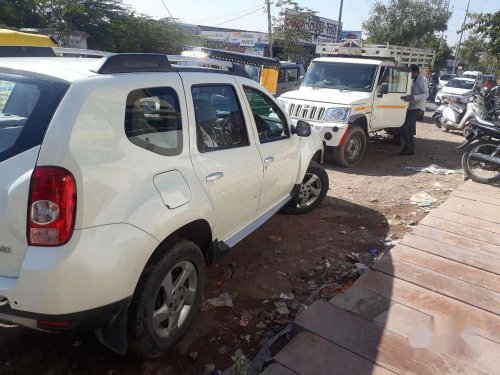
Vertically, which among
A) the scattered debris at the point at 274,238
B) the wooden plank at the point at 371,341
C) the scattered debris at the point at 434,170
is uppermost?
the wooden plank at the point at 371,341

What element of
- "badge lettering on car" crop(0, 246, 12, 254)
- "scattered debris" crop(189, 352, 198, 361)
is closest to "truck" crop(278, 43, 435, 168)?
"scattered debris" crop(189, 352, 198, 361)

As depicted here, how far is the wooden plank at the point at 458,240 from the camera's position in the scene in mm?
4164

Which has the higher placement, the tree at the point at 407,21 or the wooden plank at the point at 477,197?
the tree at the point at 407,21

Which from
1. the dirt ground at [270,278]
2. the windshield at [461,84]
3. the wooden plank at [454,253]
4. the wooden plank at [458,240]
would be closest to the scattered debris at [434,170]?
the dirt ground at [270,278]

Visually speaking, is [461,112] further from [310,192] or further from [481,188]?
[310,192]

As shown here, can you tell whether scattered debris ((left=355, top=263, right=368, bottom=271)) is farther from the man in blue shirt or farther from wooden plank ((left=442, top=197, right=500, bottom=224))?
the man in blue shirt

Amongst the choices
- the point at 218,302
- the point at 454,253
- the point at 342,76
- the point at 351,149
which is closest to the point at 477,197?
the point at 454,253

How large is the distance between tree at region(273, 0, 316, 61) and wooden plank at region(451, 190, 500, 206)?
22588 mm

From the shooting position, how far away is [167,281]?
8.09 ft

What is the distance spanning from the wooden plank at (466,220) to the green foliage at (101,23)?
56.7 ft

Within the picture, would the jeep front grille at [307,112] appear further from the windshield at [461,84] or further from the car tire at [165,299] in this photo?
the windshield at [461,84]

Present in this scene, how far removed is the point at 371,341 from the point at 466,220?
9.78 ft

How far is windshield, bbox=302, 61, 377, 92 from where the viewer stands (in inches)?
325

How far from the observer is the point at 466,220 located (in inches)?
196
